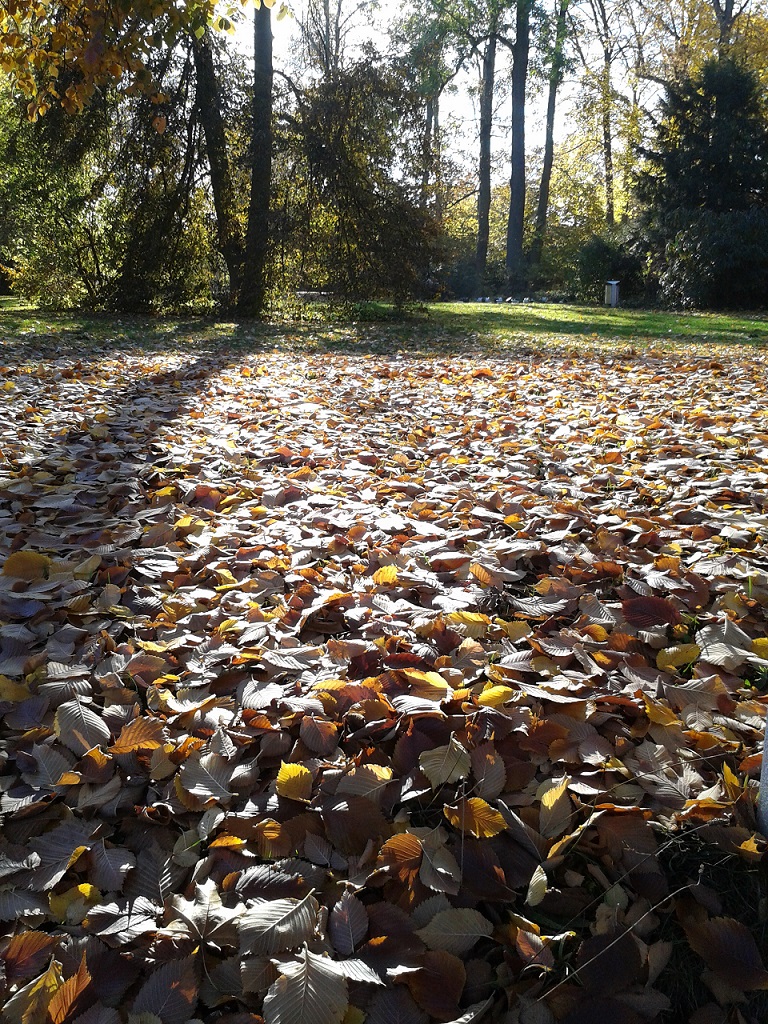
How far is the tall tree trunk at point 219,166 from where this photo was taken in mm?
12148

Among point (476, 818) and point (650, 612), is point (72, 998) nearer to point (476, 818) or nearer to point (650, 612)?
point (476, 818)

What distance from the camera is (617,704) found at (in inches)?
68.4

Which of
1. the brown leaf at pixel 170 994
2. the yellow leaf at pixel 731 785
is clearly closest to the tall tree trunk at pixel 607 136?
the yellow leaf at pixel 731 785

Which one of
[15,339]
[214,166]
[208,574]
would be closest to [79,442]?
[208,574]

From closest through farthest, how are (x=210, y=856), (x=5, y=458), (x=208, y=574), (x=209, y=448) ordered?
(x=210, y=856) → (x=208, y=574) → (x=5, y=458) → (x=209, y=448)

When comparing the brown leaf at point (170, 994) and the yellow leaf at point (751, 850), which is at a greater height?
the yellow leaf at point (751, 850)

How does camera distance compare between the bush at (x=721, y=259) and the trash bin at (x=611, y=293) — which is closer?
the bush at (x=721, y=259)

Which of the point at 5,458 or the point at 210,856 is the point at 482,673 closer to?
the point at 210,856

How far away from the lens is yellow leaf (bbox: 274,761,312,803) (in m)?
1.48

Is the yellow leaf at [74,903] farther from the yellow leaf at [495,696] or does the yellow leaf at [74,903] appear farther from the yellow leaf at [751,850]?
the yellow leaf at [751,850]

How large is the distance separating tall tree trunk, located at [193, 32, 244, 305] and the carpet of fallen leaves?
10.7 m

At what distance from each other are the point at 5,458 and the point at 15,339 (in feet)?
19.4

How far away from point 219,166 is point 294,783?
525 inches

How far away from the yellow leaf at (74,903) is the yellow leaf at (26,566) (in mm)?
1334
